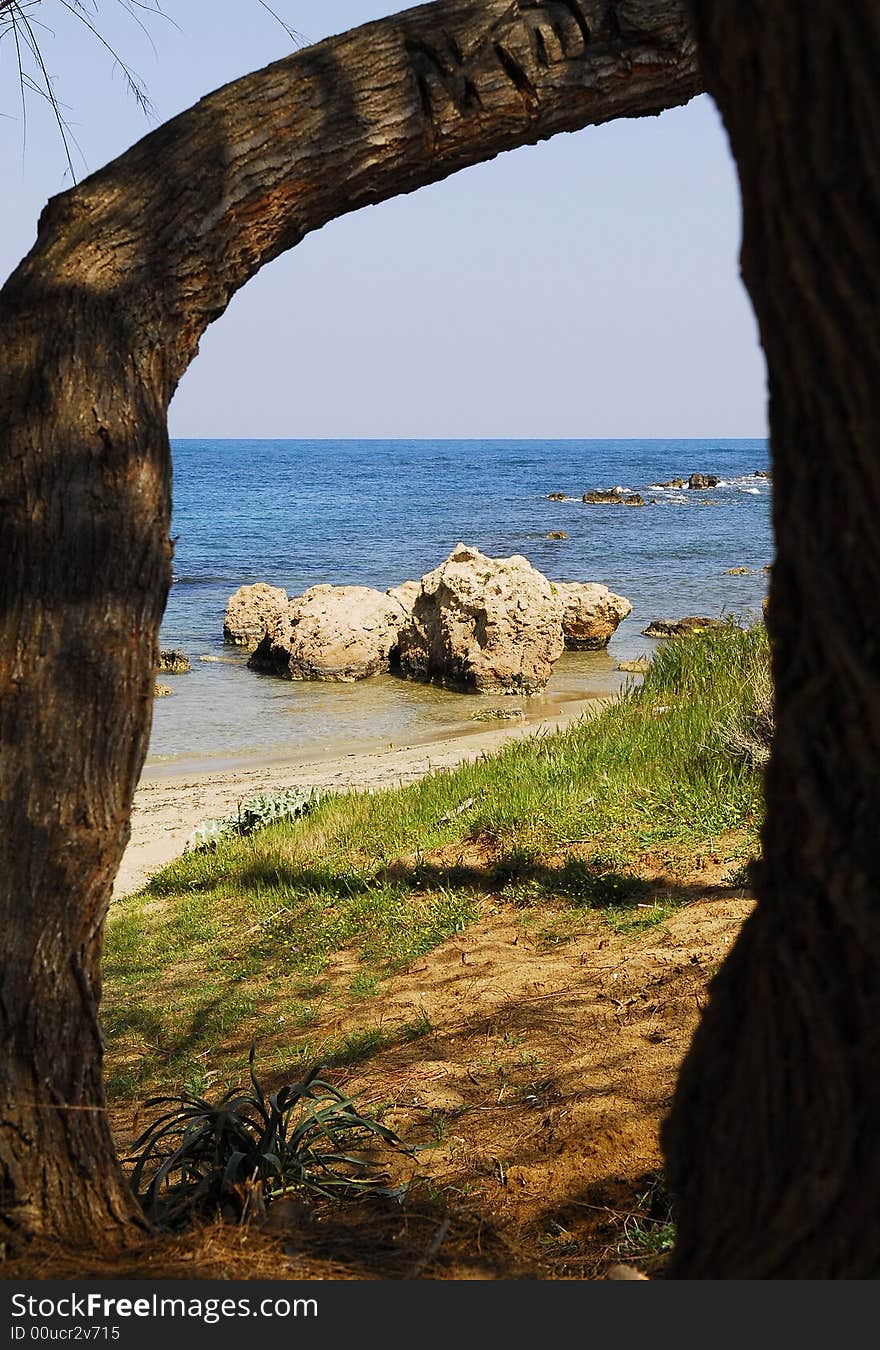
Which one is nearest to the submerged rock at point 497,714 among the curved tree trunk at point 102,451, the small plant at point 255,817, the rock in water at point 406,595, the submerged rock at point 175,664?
the rock in water at point 406,595

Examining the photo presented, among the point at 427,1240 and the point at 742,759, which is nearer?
the point at 427,1240

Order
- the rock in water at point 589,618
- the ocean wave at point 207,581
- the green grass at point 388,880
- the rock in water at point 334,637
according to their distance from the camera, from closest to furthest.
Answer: the green grass at point 388,880 → the rock in water at point 334,637 → the rock in water at point 589,618 → the ocean wave at point 207,581

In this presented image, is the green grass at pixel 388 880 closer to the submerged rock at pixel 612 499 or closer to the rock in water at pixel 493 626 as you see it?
the rock in water at pixel 493 626

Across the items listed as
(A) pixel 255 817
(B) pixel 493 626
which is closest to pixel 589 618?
(B) pixel 493 626

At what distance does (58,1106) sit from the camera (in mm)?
2520

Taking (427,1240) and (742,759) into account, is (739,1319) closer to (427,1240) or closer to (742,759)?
(427,1240)

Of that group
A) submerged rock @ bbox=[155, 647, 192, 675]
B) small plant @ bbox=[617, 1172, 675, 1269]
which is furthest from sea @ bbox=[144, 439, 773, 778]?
small plant @ bbox=[617, 1172, 675, 1269]

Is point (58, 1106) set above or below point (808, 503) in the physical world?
below

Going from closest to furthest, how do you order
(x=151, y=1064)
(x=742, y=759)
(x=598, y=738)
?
1. (x=151, y=1064)
2. (x=742, y=759)
3. (x=598, y=738)

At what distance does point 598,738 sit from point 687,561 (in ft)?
85.4

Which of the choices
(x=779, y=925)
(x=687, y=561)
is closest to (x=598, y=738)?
(x=779, y=925)

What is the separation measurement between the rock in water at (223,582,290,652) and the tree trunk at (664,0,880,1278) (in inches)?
805

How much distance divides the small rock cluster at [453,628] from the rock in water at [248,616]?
147 centimetres

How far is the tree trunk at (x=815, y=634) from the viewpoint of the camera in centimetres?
167
